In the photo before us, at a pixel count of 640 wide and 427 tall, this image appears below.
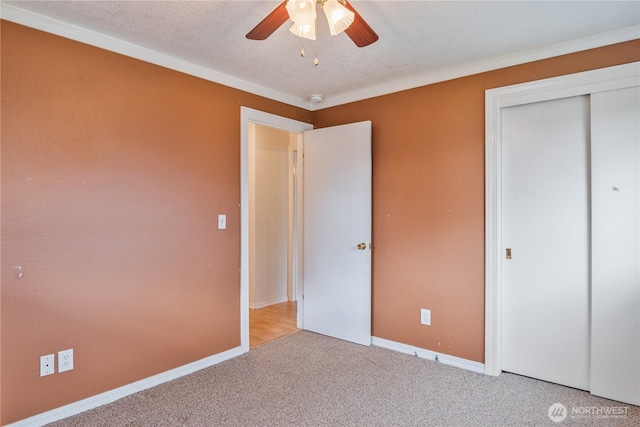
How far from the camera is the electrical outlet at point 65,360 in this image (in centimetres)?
205

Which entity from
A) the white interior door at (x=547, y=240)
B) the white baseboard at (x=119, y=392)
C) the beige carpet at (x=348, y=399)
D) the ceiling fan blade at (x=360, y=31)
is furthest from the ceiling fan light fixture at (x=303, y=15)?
the white baseboard at (x=119, y=392)

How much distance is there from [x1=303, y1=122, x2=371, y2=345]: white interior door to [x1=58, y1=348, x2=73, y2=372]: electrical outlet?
79.3 inches

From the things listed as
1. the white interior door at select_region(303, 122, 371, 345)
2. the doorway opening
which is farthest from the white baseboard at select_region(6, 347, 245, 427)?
the doorway opening

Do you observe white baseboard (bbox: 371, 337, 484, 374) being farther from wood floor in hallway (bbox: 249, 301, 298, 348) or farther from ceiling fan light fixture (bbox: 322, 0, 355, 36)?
ceiling fan light fixture (bbox: 322, 0, 355, 36)

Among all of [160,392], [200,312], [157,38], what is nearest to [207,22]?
[157,38]

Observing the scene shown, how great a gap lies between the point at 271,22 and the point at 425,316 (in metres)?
2.44

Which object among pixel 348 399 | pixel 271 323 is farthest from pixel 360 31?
pixel 271 323

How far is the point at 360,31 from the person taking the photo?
168 cm

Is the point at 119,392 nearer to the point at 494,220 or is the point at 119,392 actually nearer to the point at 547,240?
the point at 494,220

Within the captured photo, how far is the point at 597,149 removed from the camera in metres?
2.22

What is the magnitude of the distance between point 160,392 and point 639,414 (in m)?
2.99

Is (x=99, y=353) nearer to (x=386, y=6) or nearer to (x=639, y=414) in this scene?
(x=386, y=6)

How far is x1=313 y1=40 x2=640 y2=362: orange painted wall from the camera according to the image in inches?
104

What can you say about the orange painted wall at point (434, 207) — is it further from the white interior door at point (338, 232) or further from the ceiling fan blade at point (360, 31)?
the ceiling fan blade at point (360, 31)
